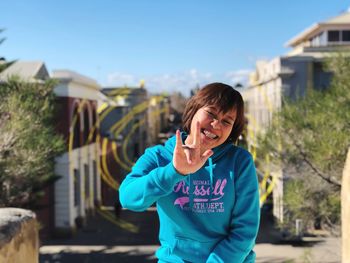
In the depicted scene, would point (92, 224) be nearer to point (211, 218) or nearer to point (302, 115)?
point (302, 115)

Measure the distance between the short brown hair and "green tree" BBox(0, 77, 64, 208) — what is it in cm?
1067

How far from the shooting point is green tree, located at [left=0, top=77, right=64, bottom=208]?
1251cm

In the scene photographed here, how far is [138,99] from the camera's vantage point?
48.0m

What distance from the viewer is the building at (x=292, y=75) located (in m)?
19.2

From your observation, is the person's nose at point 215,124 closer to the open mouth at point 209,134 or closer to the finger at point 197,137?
the open mouth at point 209,134

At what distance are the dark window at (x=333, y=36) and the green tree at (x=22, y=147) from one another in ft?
70.7

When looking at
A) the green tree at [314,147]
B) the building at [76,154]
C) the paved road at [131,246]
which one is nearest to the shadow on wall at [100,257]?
the paved road at [131,246]

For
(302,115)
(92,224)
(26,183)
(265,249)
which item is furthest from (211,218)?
(92,224)

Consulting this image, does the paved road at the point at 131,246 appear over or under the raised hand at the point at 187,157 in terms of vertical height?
under

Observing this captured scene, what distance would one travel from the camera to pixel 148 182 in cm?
198

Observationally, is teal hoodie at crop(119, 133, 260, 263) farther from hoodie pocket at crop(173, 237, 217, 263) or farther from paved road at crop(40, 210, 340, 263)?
paved road at crop(40, 210, 340, 263)

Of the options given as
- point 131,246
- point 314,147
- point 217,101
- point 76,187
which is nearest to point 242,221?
point 217,101

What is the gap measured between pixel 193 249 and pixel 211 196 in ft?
0.84

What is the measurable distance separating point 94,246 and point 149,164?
18.9 m
